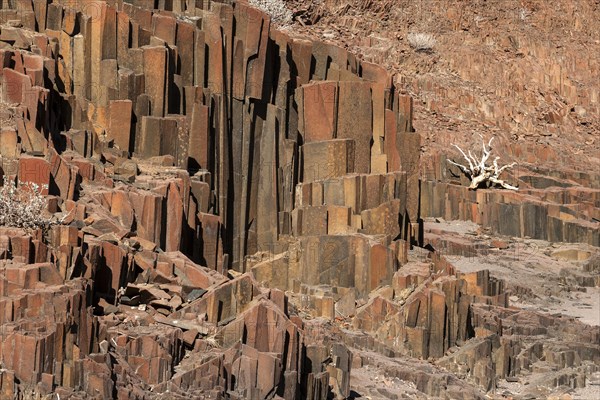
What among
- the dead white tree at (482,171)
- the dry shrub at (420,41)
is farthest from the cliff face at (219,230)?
the dry shrub at (420,41)

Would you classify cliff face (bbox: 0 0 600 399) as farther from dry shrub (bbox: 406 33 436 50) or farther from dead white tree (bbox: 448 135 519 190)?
dry shrub (bbox: 406 33 436 50)

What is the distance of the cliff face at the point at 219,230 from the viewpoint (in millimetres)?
27781

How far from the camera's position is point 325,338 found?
35281 mm

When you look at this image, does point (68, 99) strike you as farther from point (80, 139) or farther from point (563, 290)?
point (563, 290)

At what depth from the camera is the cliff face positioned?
27.8 meters

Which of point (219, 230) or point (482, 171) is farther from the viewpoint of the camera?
point (482, 171)

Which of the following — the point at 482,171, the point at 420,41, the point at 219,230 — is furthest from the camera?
the point at 420,41

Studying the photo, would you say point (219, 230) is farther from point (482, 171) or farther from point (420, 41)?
point (420, 41)

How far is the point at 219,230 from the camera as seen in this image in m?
38.8

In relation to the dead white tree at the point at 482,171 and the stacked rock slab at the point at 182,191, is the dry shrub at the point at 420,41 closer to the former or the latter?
the dead white tree at the point at 482,171

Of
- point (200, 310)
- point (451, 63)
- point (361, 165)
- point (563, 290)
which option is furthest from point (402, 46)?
point (200, 310)

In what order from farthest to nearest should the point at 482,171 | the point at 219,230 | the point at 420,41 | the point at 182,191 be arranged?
the point at 420,41 → the point at 482,171 → the point at 219,230 → the point at 182,191

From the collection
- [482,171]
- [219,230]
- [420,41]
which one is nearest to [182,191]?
[219,230]

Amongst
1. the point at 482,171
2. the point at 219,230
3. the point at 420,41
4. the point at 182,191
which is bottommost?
the point at 219,230
